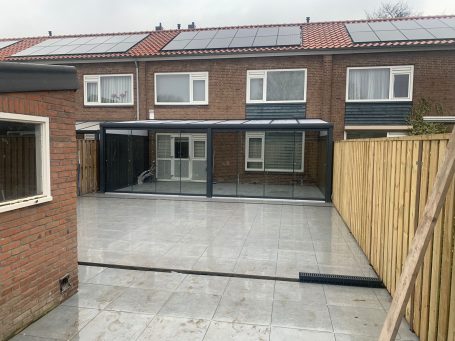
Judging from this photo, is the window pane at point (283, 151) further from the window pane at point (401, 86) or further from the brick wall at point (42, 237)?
the brick wall at point (42, 237)

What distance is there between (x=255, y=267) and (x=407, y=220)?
2.38m

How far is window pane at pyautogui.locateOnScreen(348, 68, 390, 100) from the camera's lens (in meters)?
13.8

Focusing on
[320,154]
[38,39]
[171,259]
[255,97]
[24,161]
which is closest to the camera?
[24,161]

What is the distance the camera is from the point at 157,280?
4.93m

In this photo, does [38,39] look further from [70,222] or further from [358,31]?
[70,222]

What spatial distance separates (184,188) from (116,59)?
21.4ft

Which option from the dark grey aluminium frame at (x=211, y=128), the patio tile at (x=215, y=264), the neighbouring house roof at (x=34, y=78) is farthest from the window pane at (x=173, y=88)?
the neighbouring house roof at (x=34, y=78)

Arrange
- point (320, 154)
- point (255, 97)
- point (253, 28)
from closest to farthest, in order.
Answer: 1. point (320, 154)
2. point (255, 97)
3. point (253, 28)

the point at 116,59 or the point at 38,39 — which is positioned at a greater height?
the point at 38,39

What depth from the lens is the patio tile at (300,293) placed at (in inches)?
171

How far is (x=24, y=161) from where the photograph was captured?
11.8 ft

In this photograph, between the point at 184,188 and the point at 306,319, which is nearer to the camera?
the point at 306,319

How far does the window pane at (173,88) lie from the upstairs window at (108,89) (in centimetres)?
131

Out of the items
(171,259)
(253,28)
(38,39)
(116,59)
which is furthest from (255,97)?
(38,39)
